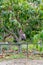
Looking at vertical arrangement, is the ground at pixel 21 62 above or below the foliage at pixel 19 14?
below

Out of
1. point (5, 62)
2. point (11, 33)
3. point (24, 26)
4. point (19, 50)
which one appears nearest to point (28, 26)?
point (24, 26)

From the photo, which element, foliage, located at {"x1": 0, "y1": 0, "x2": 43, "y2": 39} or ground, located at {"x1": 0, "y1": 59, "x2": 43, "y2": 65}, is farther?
foliage, located at {"x1": 0, "y1": 0, "x2": 43, "y2": 39}

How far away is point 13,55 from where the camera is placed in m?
7.96

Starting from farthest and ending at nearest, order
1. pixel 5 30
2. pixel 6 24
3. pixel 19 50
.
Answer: pixel 5 30, pixel 6 24, pixel 19 50

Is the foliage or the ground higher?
the foliage

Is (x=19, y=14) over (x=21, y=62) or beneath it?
over

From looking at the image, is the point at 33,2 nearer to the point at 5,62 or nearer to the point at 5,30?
the point at 5,30

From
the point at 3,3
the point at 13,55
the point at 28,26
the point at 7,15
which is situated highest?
the point at 3,3

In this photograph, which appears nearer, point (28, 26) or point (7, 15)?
point (7, 15)

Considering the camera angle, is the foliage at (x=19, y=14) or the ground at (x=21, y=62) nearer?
the ground at (x=21, y=62)

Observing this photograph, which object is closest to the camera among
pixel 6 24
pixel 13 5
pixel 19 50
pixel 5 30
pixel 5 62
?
pixel 5 62

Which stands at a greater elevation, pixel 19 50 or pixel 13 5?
pixel 13 5

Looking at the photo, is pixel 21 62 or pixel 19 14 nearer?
pixel 21 62

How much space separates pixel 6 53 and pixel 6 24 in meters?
1.44
